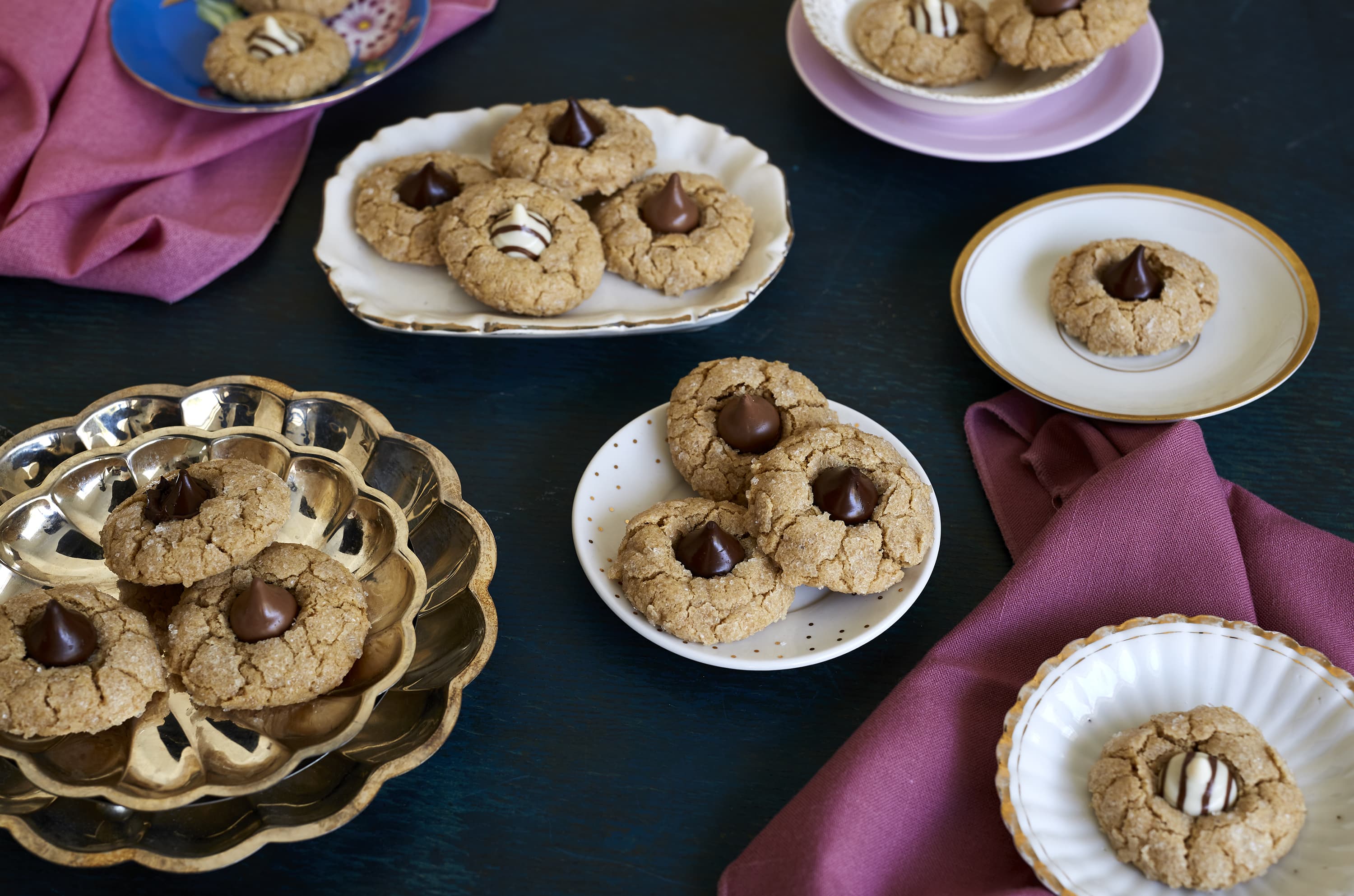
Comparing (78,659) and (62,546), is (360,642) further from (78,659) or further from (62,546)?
(62,546)

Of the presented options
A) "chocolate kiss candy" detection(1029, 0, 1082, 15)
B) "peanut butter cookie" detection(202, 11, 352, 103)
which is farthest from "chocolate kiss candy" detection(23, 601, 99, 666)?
"chocolate kiss candy" detection(1029, 0, 1082, 15)

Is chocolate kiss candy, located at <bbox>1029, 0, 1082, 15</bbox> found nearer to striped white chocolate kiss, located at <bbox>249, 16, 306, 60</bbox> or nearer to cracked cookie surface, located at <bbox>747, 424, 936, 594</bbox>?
cracked cookie surface, located at <bbox>747, 424, 936, 594</bbox>

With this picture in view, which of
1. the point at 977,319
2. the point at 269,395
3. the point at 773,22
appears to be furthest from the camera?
the point at 773,22

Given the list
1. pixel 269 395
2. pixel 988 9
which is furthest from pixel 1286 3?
pixel 269 395

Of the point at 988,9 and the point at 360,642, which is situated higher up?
the point at 988,9

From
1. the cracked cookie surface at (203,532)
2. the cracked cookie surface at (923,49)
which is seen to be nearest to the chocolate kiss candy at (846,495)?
the cracked cookie surface at (203,532)

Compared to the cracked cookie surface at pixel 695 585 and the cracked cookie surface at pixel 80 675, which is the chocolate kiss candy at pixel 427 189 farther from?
the cracked cookie surface at pixel 80 675

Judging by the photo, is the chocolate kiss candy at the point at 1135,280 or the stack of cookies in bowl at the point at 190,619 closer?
the stack of cookies in bowl at the point at 190,619

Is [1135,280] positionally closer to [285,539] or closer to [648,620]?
[648,620]
